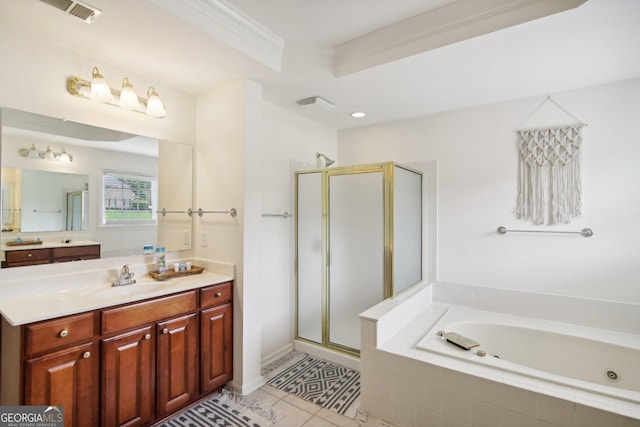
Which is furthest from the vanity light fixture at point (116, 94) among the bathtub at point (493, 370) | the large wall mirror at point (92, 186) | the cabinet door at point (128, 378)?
the bathtub at point (493, 370)

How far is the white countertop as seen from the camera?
1.57m

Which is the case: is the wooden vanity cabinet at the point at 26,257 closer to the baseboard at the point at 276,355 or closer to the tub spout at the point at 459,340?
the baseboard at the point at 276,355

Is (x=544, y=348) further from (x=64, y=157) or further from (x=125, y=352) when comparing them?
(x=64, y=157)

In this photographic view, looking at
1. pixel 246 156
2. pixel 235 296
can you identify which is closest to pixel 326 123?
pixel 246 156

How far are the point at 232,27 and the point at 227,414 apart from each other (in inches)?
100

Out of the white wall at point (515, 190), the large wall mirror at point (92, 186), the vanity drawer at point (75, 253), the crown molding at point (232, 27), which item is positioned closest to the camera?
the crown molding at point (232, 27)

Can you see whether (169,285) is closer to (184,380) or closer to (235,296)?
(235,296)

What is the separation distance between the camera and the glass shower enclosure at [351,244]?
2682 mm

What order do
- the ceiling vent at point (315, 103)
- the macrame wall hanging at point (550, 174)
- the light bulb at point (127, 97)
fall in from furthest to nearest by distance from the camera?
the ceiling vent at point (315, 103) → the macrame wall hanging at point (550, 174) → the light bulb at point (127, 97)

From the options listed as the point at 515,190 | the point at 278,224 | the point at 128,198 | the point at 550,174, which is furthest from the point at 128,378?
the point at 550,174

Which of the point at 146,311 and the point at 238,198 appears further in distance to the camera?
the point at 238,198

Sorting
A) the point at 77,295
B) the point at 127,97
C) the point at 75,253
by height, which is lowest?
the point at 77,295

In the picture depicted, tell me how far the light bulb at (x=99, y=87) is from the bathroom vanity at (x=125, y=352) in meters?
1.25

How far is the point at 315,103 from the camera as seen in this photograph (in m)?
2.88
